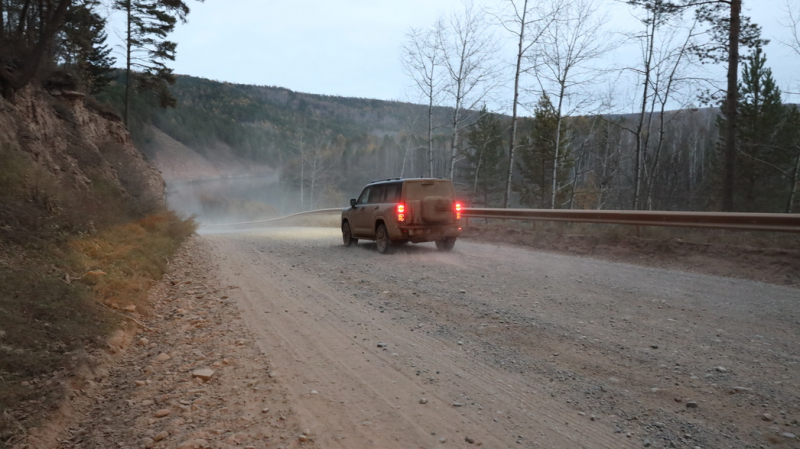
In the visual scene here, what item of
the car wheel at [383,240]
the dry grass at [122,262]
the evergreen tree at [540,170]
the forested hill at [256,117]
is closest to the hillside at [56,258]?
the dry grass at [122,262]

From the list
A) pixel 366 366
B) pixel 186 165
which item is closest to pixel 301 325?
pixel 366 366

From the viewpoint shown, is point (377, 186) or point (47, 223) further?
point (377, 186)

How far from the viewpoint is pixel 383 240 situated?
1257 centimetres

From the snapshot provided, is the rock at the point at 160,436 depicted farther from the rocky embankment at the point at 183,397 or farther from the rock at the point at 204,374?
the rock at the point at 204,374

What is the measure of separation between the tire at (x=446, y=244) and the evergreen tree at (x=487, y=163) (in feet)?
111

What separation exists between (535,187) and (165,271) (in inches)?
1794

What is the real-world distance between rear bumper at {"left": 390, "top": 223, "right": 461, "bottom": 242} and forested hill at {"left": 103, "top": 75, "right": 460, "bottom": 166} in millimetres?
81027

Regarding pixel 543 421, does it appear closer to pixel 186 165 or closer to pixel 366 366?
pixel 366 366

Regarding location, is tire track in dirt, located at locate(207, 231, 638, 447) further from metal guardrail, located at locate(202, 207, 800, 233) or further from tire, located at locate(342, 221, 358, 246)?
tire, located at locate(342, 221, 358, 246)

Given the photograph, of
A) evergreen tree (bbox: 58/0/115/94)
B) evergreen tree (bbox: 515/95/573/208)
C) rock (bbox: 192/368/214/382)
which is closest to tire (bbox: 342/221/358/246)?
rock (bbox: 192/368/214/382)

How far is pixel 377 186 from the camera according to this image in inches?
529

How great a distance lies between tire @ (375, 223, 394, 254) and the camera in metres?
12.4

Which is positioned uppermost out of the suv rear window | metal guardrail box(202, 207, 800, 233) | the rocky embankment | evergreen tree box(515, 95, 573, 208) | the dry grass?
evergreen tree box(515, 95, 573, 208)

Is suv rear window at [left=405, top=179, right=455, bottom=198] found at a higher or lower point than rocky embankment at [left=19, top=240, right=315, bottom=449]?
higher
